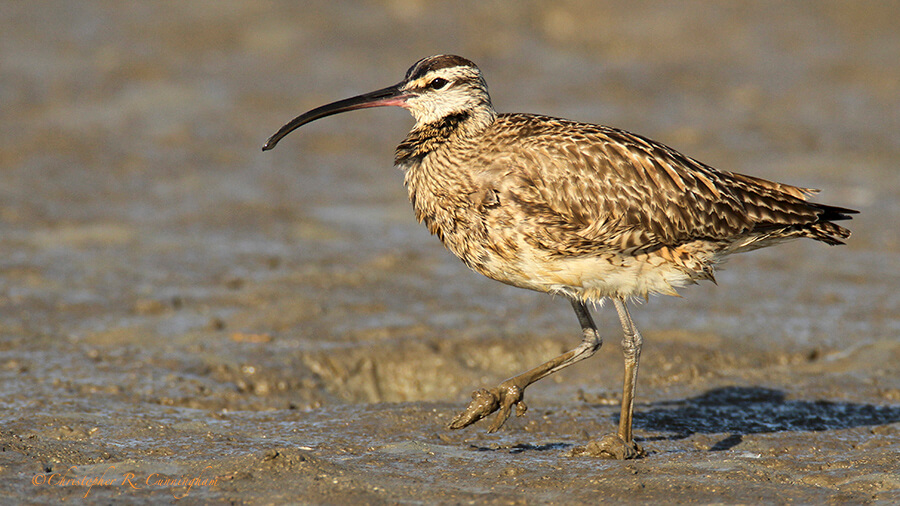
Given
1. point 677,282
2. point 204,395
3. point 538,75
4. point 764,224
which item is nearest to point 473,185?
point 677,282

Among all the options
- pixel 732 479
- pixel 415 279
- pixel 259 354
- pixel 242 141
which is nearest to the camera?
pixel 732 479

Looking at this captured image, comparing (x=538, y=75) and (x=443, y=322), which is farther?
(x=538, y=75)

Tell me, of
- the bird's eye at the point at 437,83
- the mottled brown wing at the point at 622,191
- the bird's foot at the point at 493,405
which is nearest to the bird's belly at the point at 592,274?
the mottled brown wing at the point at 622,191

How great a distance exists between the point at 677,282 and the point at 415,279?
364 centimetres

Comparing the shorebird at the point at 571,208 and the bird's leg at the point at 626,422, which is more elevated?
the shorebird at the point at 571,208

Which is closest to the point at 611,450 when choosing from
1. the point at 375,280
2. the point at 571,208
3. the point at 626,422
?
the point at 626,422

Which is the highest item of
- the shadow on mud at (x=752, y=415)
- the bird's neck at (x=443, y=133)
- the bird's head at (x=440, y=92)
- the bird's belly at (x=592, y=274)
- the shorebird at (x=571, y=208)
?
the bird's head at (x=440, y=92)

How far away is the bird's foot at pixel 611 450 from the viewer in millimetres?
5777

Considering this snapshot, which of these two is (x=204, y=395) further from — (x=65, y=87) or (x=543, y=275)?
(x=65, y=87)

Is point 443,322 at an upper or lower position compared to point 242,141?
lower

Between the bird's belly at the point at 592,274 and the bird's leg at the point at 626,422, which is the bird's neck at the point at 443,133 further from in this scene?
the bird's leg at the point at 626,422

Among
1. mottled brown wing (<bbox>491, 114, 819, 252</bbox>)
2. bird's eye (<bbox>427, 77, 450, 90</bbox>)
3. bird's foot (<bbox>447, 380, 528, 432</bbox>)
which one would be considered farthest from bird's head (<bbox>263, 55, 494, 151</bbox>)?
bird's foot (<bbox>447, 380, 528, 432</bbox>)

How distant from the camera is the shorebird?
235 inches

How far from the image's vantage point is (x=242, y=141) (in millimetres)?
13391
